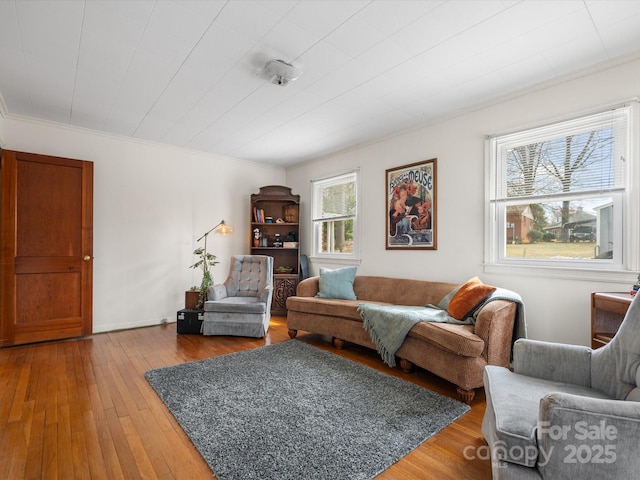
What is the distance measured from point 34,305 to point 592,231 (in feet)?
18.2

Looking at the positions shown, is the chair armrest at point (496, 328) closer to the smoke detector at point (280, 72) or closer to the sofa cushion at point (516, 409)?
the sofa cushion at point (516, 409)

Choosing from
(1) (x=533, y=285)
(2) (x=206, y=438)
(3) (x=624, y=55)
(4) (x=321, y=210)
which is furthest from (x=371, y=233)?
(2) (x=206, y=438)

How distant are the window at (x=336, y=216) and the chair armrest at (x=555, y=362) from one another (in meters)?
2.97

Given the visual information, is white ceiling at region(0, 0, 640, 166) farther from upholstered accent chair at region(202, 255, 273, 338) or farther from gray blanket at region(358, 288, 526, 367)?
upholstered accent chair at region(202, 255, 273, 338)

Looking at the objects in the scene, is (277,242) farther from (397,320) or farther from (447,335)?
(447,335)

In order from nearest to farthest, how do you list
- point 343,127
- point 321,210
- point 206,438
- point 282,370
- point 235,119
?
point 206,438
point 282,370
point 235,119
point 343,127
point 321,210

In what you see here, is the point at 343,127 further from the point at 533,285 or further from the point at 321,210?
the point at 533,285

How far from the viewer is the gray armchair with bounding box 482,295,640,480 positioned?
3.55 feet

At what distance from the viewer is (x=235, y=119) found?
367 centimetres

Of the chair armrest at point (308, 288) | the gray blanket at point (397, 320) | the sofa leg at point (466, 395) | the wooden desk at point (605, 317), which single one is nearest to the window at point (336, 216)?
the chair armrest at point (308, 288)

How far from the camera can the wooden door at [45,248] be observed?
3426mm

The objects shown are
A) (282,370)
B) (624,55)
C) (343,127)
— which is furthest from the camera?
(343,127)

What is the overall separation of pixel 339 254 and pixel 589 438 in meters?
3.96

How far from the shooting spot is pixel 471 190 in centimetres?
335
